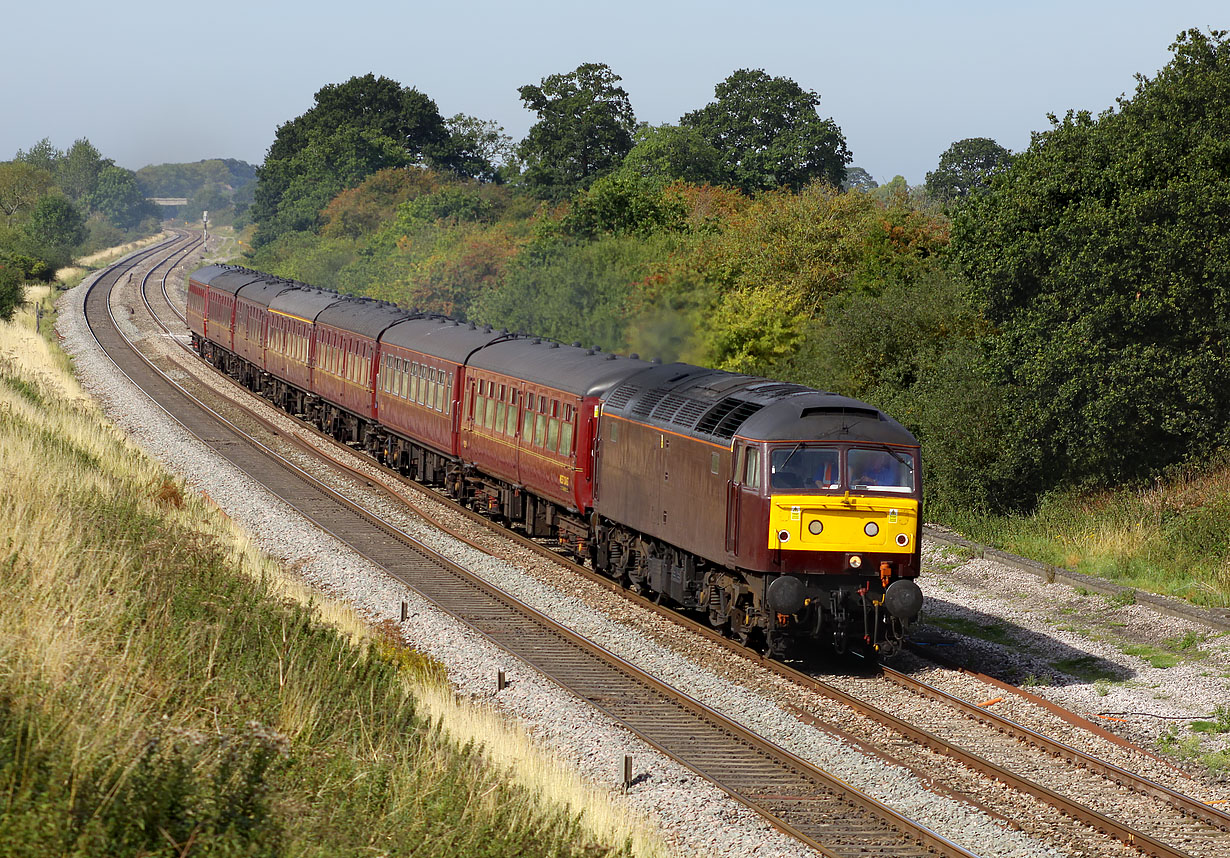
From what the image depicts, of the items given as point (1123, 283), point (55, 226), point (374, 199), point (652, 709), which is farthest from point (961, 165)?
point (652, 709)

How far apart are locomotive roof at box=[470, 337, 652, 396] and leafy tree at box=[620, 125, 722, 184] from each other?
52321mm

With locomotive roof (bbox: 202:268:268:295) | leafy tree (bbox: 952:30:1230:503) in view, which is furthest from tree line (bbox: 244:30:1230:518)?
locomotive roof (bbox: 202:268:268:295)

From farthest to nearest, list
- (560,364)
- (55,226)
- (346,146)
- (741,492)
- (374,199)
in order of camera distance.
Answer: (55,226)
(346,146)
(374,199)
(560,364)
(741,492)

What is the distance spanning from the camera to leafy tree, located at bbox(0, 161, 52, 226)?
113938mm

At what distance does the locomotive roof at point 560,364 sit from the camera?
21938mm

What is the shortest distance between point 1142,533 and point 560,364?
10.9 metres

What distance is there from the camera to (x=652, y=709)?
1487 cm

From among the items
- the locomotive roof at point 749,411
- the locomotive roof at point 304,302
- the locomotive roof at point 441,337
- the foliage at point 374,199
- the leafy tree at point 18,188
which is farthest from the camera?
the leafy tree at point 18,188

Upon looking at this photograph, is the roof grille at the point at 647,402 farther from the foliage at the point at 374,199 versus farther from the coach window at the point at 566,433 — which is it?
the foliage at the point at 374,199

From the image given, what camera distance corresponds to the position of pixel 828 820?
11633 millimetres

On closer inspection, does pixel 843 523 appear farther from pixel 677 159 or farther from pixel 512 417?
pixel 677 159

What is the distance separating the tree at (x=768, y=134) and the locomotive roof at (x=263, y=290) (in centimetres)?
3832

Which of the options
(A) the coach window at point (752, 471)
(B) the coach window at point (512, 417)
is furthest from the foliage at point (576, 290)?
(A) the coach window at point (752, 471)

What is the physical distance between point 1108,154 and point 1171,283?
3.28 m
